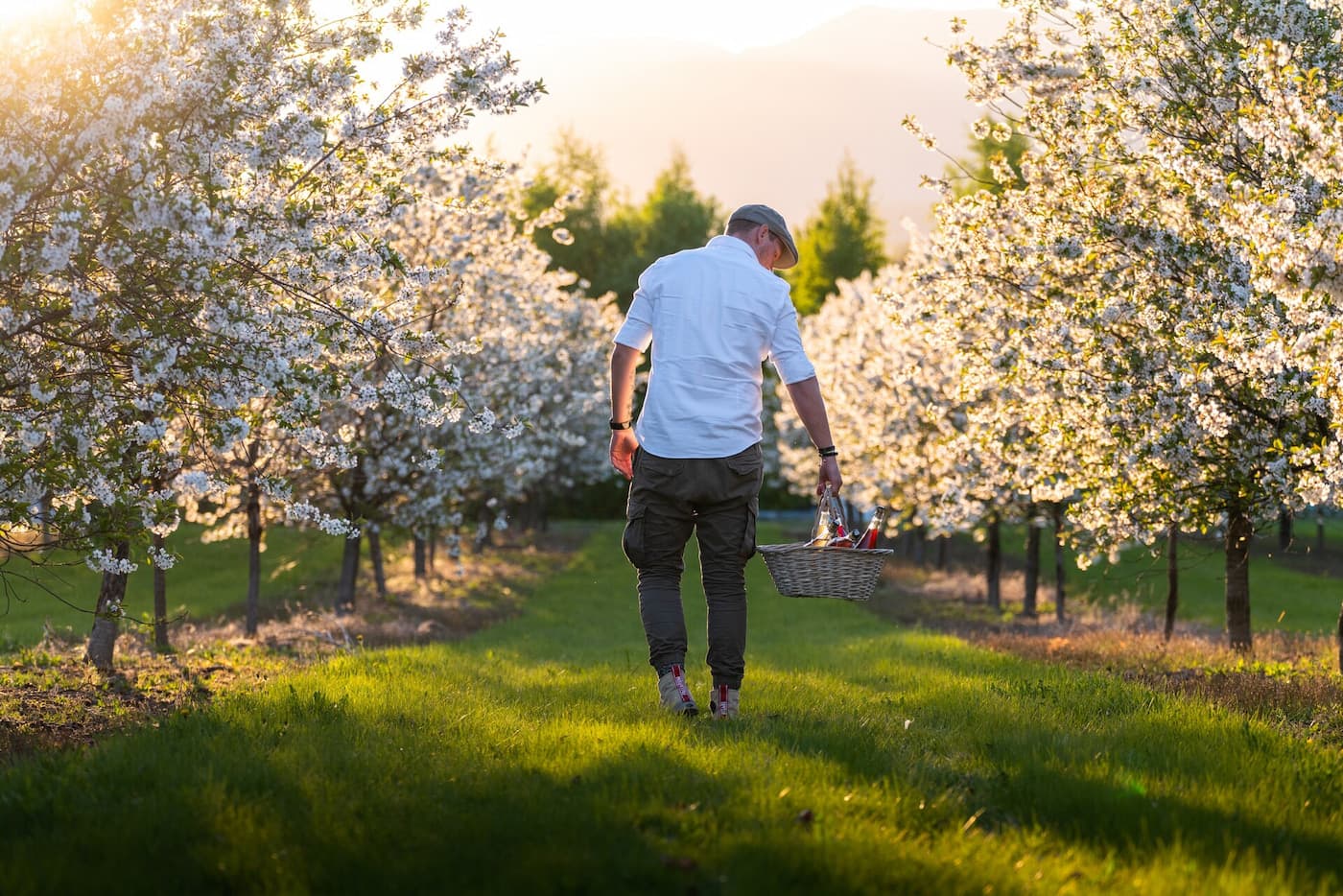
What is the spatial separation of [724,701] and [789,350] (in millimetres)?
2050

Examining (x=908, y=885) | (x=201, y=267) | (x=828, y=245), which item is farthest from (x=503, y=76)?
(x=828, y=245)

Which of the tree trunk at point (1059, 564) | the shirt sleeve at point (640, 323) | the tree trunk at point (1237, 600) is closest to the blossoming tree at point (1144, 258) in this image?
the tree trunk at point (1237, 600)

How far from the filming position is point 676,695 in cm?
700

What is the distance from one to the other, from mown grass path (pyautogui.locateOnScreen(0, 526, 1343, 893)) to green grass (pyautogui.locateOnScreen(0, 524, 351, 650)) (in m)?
14.2

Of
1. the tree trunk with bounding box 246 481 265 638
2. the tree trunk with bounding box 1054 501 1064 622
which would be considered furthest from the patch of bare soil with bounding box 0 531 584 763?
the tree trunk with bounding box 1054 501 1064 622

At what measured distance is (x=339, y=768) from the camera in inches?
207

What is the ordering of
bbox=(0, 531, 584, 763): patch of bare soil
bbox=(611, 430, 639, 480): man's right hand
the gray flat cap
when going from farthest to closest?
bbox=(0, 531, 584, 763): patch of bare soil
the gray flat cap
bbox=(611, 430, 639, 480): man's right hand

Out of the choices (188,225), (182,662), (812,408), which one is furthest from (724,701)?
(182,662)

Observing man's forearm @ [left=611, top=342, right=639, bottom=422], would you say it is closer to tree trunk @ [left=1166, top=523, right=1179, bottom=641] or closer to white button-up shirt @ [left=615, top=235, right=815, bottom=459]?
white button-up shirt @ [left=615, top=235, right=815, bottom=459]

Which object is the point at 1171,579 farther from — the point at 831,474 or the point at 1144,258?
the point at 831,474

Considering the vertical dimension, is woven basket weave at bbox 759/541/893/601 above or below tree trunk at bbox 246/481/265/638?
above

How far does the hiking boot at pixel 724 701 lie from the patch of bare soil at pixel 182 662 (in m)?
3.02

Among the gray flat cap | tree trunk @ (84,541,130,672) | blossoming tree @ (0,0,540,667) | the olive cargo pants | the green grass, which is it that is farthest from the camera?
the green grass

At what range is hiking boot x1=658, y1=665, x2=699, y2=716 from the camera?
6.92 metres
